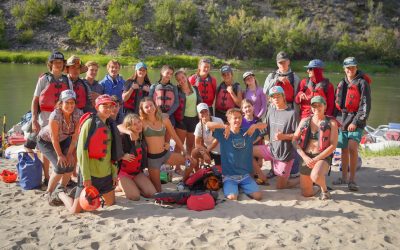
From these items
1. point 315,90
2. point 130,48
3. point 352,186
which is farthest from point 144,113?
point 130,48

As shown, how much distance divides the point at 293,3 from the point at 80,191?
249ft

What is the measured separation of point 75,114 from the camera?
16.3 feet

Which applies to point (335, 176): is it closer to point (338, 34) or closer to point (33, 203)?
point (33, 203)

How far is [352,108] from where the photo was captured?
5602 millimetres

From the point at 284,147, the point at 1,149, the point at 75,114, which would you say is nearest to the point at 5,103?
the point at 1,149

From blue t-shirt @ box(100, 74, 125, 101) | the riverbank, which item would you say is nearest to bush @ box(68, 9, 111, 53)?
the riverbank

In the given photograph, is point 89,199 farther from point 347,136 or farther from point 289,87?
point 347,136

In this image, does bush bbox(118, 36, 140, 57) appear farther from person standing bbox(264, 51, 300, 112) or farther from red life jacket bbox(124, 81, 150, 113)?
person standing bbox(264, 51, 300, 112)

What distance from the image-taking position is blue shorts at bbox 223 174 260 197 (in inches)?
204

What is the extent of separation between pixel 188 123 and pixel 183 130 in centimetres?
15

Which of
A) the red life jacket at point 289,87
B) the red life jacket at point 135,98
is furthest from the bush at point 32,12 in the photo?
the red life jacket at point 289,87

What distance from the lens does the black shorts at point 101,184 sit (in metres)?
4.48

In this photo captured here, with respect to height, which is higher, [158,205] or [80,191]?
[80,191]

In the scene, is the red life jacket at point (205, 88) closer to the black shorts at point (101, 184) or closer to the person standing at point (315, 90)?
the person standing at point (315, 90)
